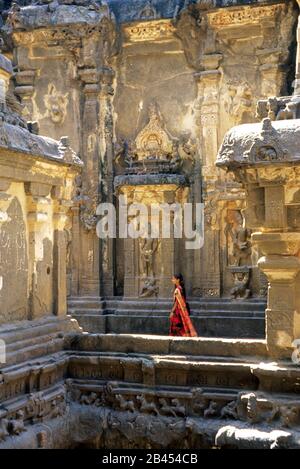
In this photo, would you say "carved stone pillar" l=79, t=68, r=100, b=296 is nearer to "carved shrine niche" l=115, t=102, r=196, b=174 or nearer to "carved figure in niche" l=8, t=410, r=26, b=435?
"carved shrine niche" l=115, t=102, r=196, b=174

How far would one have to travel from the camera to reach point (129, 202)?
1229cm

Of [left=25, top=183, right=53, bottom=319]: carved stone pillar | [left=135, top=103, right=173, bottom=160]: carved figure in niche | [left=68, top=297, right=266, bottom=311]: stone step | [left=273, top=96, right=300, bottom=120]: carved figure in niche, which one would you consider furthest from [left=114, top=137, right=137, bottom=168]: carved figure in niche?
[left=273, top=96, right=300, bottom=120]: carved figure in niche

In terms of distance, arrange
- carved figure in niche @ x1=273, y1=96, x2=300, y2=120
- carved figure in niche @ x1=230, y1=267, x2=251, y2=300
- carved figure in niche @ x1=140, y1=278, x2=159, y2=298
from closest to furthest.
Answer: carved figure in niche @ x1=273, y1=96, x2=300, y2=120, carved figure in niche @ x1=230, y1=267, x2=251, y2=300, carved figure in niche @ x1=140, y1=278, x2=159, y2=298

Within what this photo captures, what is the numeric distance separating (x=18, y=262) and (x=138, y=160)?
5.99 meters

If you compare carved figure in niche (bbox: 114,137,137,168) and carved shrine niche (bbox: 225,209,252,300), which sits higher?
Answer: carved figure in niche (bbox: 114,137,137,168)

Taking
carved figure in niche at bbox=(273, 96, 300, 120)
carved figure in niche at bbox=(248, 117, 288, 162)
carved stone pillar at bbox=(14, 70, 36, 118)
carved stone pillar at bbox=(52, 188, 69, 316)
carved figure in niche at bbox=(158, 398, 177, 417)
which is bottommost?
carved figure in niche at bbox=(158, 398, 177, 417)

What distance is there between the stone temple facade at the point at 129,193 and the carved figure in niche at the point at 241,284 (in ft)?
0.06

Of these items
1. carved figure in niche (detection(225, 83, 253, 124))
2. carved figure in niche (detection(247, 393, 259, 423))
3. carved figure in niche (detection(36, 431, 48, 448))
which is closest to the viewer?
carved figure in niche (detection(247, 393, 259, 423))

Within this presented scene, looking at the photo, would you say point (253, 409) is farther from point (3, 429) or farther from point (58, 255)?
point (58, 255)

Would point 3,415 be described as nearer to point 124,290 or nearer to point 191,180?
point 124,290

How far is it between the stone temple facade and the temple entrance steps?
26 mm

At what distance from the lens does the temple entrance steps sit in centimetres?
1126

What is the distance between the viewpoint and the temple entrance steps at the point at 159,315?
11.3 metres
